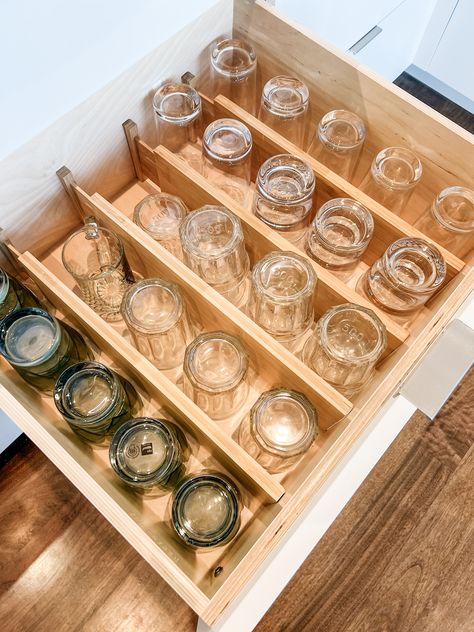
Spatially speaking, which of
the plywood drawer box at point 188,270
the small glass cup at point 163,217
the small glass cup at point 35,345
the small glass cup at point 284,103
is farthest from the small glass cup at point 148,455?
the small glass cup at point 284,103

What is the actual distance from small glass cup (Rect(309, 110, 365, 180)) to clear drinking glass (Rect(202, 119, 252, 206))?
Result: 0.12 meters

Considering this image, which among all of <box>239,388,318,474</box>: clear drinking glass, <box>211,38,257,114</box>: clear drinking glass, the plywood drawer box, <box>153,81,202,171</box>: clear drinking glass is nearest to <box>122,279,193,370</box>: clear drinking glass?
the plywood drawer box

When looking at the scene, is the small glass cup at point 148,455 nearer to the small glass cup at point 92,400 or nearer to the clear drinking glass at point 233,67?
the small glass cup at point 92,400

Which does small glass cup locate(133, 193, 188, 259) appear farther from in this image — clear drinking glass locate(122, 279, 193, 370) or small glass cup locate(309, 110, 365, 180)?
small glass cup locate(309, 110, 365, 180)

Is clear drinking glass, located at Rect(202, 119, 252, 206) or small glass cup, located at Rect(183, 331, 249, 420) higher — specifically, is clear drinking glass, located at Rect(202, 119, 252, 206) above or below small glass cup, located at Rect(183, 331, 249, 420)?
above

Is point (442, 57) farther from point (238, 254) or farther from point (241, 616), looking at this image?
point (241, 616)

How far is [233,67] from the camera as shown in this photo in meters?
0.88

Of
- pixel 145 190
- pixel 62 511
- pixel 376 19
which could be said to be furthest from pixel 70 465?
pixel 376 19

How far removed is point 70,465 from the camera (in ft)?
2.14

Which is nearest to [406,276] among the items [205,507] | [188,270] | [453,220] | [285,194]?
[453,220]

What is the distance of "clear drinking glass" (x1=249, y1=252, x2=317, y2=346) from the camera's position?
707mm

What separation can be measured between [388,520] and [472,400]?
0.33m

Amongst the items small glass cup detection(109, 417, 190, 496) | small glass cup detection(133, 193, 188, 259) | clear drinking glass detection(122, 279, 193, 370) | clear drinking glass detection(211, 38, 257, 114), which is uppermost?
clear drinking glass detection(211, 38, 257, 114)

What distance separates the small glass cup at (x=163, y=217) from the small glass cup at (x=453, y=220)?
37 centimetres
